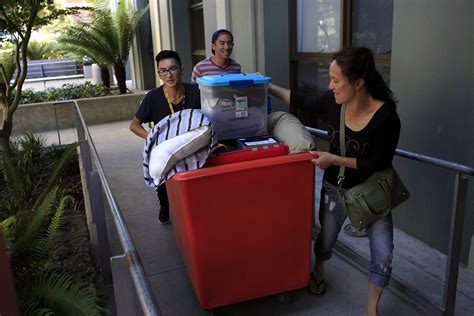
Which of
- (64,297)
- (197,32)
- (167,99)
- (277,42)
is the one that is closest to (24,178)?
(167,99)

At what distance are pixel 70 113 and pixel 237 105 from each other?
8131 mm

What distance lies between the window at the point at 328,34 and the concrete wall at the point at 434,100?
0.81 metres

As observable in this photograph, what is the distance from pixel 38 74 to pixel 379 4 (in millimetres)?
17889

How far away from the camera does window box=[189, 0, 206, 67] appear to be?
968cm

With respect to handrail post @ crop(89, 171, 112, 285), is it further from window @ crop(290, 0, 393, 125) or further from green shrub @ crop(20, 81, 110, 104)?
green shrub @ crop(20, 81, 110, 104)

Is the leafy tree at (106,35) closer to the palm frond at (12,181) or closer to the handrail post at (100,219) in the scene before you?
the palm frond at (12,181)

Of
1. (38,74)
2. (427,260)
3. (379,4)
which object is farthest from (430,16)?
(38,74)

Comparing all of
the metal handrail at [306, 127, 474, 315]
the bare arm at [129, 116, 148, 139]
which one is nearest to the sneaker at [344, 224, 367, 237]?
the metal handrail at [306, 127, 474, 315]

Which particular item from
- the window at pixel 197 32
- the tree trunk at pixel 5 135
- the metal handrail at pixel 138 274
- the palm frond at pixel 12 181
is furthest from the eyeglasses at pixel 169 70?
the window at pixel 197 32

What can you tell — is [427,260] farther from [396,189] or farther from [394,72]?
[394,72]

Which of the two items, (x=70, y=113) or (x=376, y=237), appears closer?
(x=376, y=237)

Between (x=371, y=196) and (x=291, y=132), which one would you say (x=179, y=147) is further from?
(x=371, y=196)

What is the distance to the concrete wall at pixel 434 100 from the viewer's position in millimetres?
3082

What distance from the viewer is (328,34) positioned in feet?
17.3
